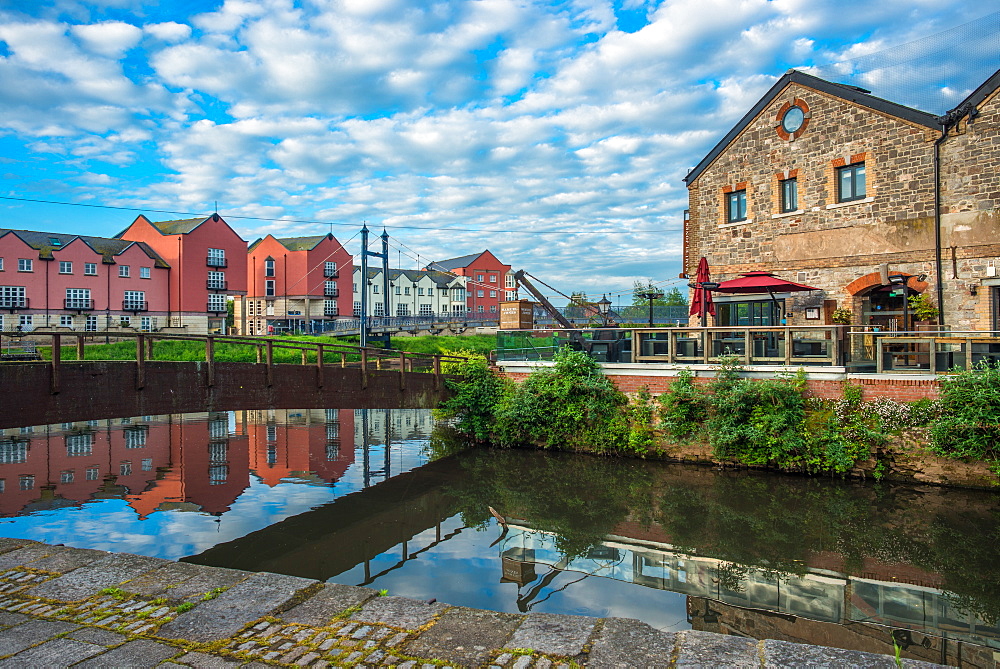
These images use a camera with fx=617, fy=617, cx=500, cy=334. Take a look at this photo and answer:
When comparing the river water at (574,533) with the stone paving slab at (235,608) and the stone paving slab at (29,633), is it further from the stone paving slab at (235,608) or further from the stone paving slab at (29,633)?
the stone paving slab at (29,633)

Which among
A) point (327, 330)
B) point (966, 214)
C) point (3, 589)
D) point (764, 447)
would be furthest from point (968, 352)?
point (327, 330)

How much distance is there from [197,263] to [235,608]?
50394 mm

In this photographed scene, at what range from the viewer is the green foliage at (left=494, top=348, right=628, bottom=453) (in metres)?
16.0

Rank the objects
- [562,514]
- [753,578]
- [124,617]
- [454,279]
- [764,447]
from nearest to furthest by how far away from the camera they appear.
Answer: [124,617] → [753,578] → [562,514] → [764,447] → [454,279]

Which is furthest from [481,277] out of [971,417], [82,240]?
[971,417]

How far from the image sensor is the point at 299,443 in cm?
1928

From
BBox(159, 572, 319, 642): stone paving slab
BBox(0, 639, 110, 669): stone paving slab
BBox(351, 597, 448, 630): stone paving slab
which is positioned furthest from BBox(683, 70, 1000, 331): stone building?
BBox(0, 639, 110, 669): stone paving slab

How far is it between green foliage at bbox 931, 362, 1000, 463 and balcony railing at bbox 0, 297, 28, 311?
1899 inches

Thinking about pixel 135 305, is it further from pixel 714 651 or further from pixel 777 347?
pixel 714 651

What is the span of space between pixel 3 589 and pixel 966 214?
20.3 metres

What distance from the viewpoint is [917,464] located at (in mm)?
12648

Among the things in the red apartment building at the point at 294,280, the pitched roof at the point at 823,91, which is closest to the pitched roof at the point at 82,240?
the red apartment building at the point at 294,280

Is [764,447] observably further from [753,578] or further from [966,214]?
[966,214]

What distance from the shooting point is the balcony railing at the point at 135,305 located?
4567 cm
